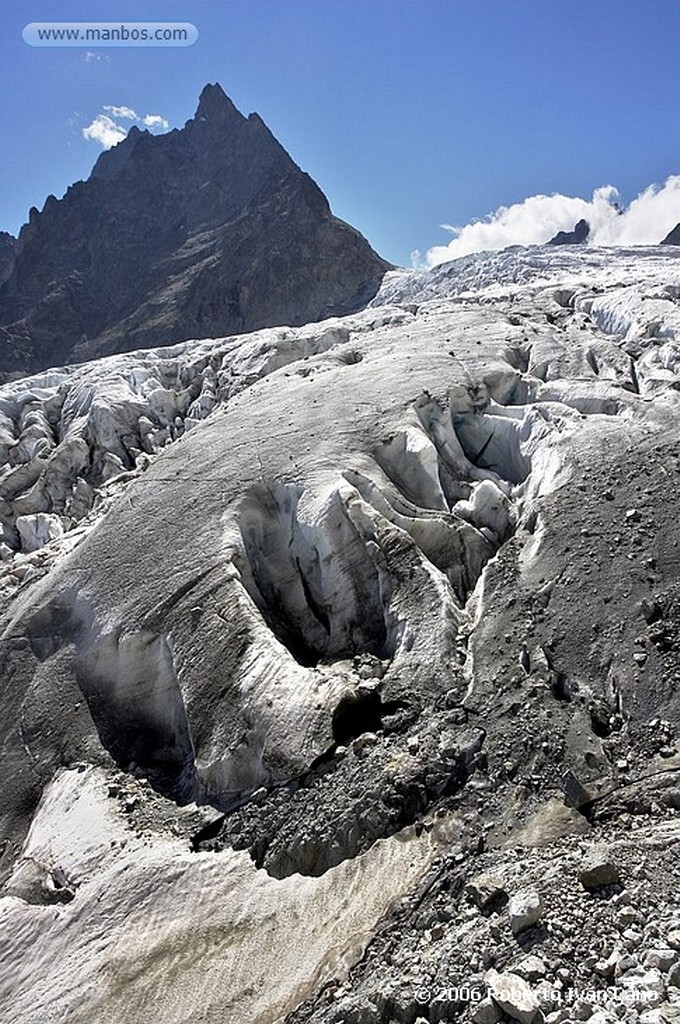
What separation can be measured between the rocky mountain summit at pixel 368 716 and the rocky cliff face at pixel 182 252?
2283 inches

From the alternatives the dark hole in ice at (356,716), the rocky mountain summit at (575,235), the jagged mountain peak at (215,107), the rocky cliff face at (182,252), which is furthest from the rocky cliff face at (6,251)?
the dark hole in ice at (356,716)

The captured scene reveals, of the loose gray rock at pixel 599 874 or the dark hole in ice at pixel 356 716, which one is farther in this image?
the dark hole in ice at pixel 356 716

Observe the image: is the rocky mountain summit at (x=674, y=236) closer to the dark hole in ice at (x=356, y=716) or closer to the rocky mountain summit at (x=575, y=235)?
the rocky mountain summit at (x=575, y=235)

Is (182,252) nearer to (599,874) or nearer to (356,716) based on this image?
(356,716)

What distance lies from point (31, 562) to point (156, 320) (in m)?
80.7

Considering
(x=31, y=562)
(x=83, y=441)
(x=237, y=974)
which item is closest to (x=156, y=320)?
(x=83, y=441)

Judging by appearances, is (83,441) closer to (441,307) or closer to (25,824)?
(441,307)

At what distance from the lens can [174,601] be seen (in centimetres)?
1425

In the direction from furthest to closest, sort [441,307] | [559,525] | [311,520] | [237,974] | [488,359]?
1. [441,307]
2. [488,359]
3. [311,520]
4. [559,525]
5. [237,974]

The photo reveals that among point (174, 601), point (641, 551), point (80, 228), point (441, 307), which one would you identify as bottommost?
point (641, 551)

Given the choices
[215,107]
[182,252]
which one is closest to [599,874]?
[182,252]

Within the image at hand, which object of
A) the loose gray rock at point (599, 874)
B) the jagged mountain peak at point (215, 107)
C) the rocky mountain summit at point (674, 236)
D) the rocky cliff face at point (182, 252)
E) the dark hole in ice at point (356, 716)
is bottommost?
the loose gray rock at point (599, 874)

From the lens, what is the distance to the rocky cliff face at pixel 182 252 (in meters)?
87.4

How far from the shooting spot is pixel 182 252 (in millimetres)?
109062
